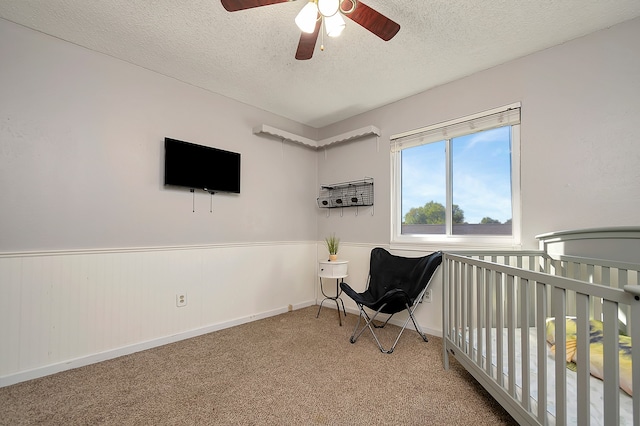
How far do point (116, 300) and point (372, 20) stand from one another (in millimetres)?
2673

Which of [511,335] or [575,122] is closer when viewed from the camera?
[511,335]

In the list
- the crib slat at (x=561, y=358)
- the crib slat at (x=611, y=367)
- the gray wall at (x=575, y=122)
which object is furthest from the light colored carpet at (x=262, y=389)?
the gray wall at (x=575, y=122)

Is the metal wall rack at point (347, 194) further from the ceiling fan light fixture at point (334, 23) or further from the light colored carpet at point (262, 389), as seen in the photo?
the ceiling fan light fixture at point (334, 23)

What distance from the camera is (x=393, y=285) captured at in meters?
2.79

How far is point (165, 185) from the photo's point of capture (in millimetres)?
2543

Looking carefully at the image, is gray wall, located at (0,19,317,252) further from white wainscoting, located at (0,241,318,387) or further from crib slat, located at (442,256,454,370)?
crib slat, located at (442,256,454,370)

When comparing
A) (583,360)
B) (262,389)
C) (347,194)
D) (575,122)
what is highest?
(575,122)


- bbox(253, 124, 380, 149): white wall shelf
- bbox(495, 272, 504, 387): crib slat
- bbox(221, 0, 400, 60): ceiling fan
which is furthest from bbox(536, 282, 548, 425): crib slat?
bbox(253, 124, 380, 149): white wall shelf

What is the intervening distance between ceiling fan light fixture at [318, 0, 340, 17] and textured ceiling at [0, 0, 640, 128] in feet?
1.53

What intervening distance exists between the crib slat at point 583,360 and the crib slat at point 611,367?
0.22ft

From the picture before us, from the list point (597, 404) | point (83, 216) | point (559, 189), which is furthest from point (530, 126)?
point (83, 216)

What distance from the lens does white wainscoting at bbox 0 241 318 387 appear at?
1.89m

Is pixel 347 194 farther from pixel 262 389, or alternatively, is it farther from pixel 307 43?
pixel 262 389

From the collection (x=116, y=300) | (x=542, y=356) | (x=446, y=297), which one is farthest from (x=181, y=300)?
(x=542, y=356)
